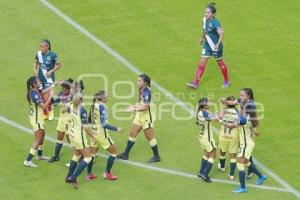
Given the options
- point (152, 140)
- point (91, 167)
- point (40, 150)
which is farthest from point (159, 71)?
point (91, 167)

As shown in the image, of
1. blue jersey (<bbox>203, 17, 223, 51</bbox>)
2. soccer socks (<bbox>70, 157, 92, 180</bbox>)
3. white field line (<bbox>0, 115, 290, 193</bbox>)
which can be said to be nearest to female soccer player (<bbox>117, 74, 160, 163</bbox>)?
white field line (<bbox>0, 115, 290, 193</bbox>)

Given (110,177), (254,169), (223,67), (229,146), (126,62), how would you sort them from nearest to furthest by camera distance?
(254,169), (229,146), (110,177), (223,67), (126,62)

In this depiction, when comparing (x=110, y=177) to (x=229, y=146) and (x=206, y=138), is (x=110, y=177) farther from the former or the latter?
(x=229, y=146)

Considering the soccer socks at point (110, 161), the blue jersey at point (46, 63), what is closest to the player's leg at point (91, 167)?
the soccer socks at point (110, 161)

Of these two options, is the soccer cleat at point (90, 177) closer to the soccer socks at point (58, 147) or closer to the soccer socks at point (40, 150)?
the soccer socks at point (58, 147)

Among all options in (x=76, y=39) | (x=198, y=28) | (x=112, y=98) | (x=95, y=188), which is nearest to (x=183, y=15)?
(x=198, y=28)

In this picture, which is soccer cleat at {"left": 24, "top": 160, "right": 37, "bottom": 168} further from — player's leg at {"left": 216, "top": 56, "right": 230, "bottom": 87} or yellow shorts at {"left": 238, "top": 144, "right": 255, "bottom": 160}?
player's leg at {"left": 216, "top": 56, "right": 230, "bottom": 87}

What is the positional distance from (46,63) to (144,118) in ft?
12.6

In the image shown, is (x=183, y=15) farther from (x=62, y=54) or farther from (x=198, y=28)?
(x=62, y=54)

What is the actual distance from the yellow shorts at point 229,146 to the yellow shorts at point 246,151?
55cm

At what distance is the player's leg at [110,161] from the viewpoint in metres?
19.5

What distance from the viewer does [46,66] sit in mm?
22859

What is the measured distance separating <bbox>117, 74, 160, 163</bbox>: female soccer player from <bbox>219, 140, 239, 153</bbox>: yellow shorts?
1.69 meters

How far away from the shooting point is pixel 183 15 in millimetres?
27766
